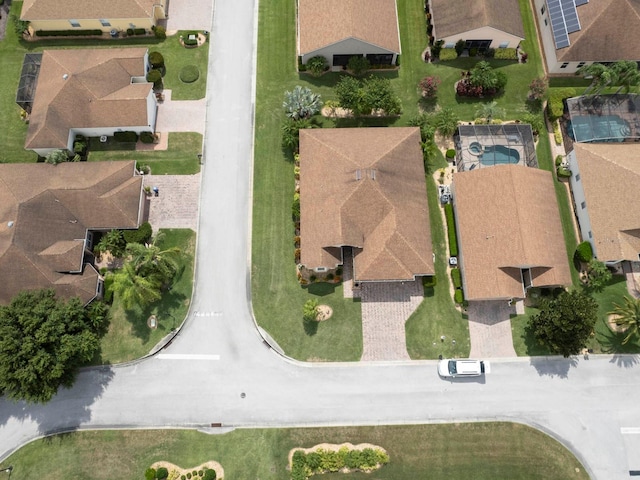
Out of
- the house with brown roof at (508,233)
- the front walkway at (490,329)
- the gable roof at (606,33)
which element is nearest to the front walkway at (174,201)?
the house with brown roof at (508,233)

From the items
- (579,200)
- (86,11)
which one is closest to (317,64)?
(86,11)

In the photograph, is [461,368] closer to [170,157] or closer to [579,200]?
[579,200]

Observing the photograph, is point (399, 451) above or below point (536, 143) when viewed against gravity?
below

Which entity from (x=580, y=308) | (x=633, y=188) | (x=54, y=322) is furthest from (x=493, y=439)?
(x=54, y=322)

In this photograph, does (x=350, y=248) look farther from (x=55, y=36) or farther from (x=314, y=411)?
(x=55, y=36)

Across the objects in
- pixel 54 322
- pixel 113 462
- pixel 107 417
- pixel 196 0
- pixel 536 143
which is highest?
pixel 196 0

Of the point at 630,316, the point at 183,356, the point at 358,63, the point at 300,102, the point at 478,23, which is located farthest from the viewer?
the point at 358,63

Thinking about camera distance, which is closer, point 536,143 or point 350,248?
point 350,248

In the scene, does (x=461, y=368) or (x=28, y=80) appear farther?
(x=28, y=80)
